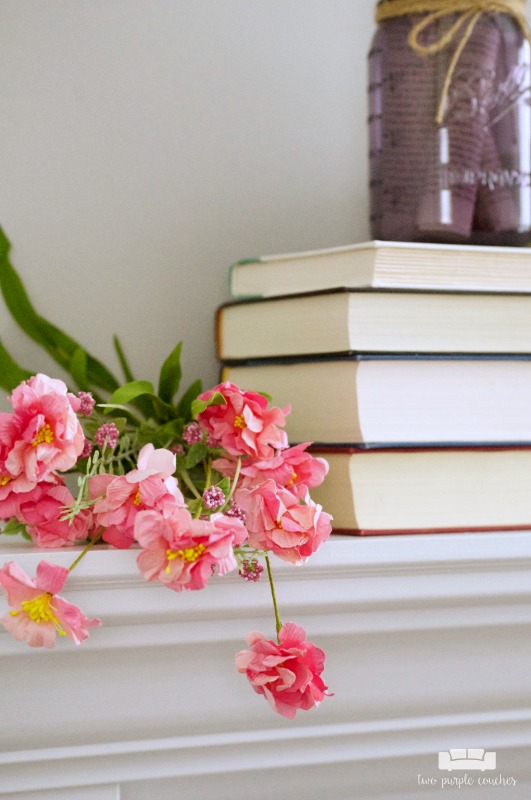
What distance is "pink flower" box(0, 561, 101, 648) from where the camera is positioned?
0.41m

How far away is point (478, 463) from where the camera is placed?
0.52m

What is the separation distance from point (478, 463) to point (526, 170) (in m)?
0.22

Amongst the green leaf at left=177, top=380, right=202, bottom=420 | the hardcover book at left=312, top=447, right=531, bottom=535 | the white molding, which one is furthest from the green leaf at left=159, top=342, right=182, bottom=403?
the white molding

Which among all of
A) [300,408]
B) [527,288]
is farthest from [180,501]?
[527,288]

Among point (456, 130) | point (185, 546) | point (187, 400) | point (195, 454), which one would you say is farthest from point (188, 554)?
point (456, 130)

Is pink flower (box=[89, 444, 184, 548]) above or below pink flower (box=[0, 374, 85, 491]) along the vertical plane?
below

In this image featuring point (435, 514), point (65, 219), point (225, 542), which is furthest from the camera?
point (65, 219)

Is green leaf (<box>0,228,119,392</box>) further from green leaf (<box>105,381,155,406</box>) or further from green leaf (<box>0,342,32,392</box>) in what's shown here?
green leaf (<box>105,381,155,406</box>)

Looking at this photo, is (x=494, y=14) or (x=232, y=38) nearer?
(x=494, y=14)

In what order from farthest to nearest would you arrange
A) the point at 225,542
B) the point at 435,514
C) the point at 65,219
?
the point at 65,219 < the point at 435,514 < the point at 225,542

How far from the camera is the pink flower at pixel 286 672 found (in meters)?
0.42

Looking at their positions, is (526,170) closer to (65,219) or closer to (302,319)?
(302,319)

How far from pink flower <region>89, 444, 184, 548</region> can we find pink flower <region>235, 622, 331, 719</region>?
0.09 metres

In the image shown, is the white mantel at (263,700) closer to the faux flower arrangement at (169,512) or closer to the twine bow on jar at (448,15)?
the faux flower arrangement at (169,512)
